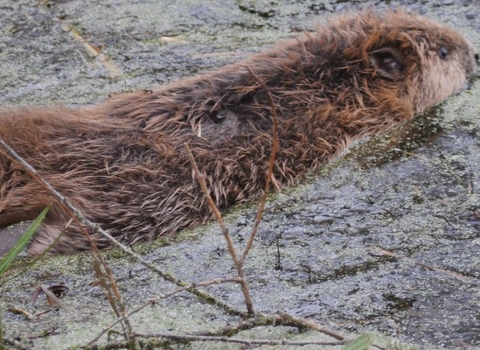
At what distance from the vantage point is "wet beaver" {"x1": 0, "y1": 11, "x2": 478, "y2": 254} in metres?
3.83

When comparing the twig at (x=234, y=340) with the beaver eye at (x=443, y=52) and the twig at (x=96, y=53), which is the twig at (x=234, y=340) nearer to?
the beaver eye at (x=443, y=52)

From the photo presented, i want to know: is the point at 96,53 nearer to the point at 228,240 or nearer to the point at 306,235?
the point at 306,235

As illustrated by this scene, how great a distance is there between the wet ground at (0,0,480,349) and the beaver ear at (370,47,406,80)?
1.10 ft

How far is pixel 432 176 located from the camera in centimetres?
417

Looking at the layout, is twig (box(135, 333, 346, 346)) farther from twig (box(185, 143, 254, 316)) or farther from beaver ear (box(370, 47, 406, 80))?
beaver ear (box(370, 47, 406, 80))

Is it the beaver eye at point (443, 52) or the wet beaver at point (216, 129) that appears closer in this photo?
the wet beaver at point (216, 129)

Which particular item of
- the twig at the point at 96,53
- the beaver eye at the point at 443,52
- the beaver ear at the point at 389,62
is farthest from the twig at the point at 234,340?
the twig at the point at 96,53

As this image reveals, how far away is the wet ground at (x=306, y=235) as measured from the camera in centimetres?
297

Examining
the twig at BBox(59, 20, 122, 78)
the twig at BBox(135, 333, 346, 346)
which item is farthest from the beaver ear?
the twig at BBox(135, 333, 346, 346)

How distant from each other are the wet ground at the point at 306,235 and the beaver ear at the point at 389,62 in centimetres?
33

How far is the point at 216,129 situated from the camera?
417 centimetres

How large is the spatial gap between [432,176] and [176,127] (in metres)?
1.32

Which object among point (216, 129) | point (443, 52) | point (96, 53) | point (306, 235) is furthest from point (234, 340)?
point (96, 53)

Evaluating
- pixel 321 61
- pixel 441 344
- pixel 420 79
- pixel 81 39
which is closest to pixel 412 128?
pixel 420 79
